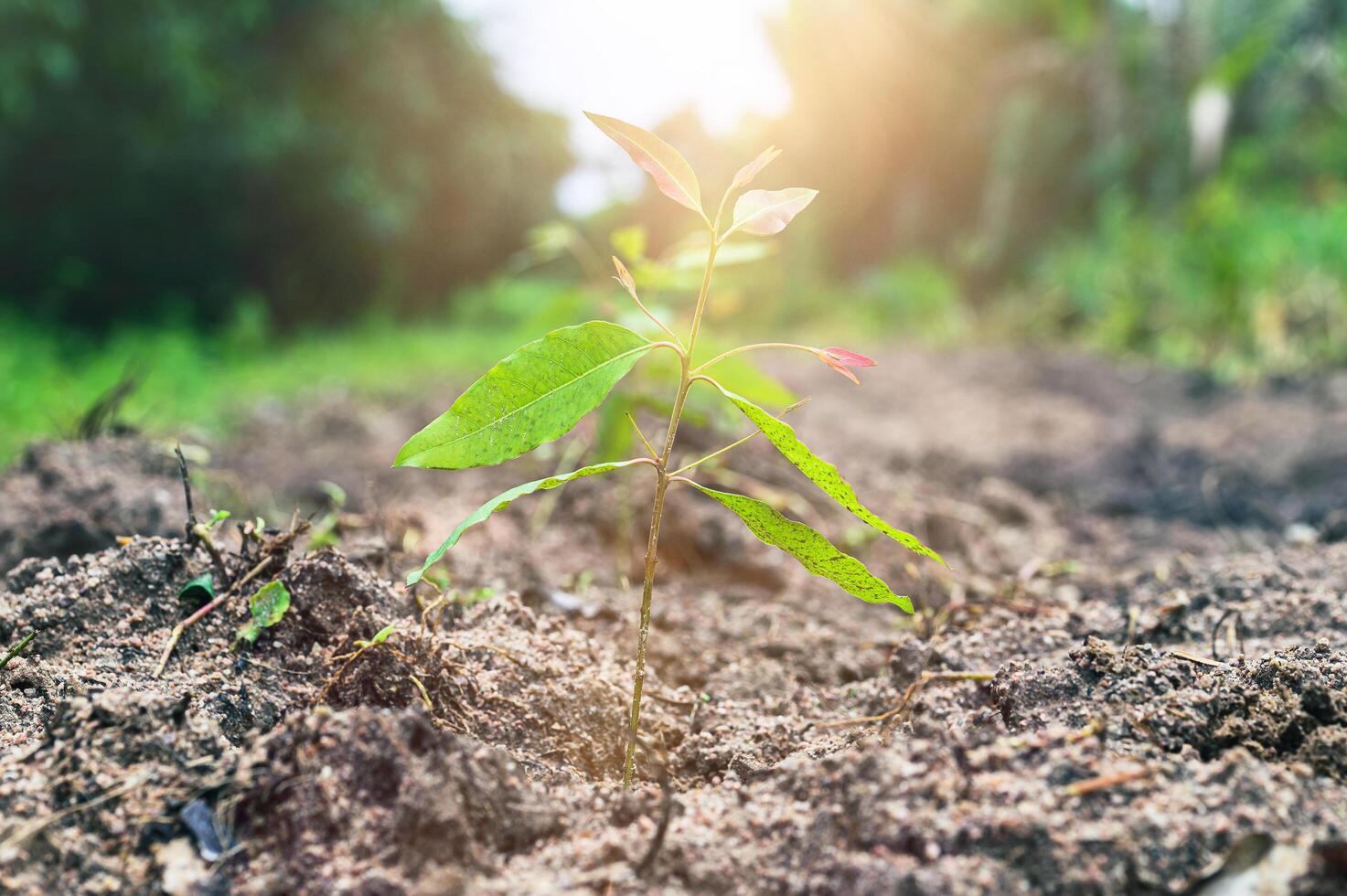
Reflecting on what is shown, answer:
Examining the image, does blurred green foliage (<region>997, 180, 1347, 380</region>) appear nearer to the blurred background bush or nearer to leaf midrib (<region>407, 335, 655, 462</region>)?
the blurred background bush

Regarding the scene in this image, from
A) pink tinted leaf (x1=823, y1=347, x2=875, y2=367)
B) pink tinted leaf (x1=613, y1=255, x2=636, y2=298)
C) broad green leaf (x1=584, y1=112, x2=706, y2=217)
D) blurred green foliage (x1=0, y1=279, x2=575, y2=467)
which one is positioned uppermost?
blurred green foliage (x1=0, y1=279, x2=575, y2=467)

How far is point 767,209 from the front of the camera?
964 mm

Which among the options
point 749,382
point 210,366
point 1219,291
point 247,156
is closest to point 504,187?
point 247,156

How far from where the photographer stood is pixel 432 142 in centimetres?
1082

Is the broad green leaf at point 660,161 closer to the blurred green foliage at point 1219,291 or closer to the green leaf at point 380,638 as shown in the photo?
the green leaf at point 380,638

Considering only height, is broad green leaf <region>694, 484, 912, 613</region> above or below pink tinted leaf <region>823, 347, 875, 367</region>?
below

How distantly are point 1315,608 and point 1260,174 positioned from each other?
32.2ft

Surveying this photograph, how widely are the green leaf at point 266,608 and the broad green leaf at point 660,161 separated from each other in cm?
71

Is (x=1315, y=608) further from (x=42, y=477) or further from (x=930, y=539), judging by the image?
(x=42, y=477)

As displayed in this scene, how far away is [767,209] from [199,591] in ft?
2.98

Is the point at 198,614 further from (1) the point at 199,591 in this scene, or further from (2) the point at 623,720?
(2) the point at 623,720

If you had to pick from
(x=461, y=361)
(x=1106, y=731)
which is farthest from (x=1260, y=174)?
(x=1106, y=731)

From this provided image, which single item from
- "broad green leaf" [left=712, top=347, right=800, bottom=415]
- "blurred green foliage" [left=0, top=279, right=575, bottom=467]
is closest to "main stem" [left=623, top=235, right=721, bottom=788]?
"broad green leaf" [left=712, top=347, right=800, bottom=415]

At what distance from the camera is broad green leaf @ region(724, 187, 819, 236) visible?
0.94m
